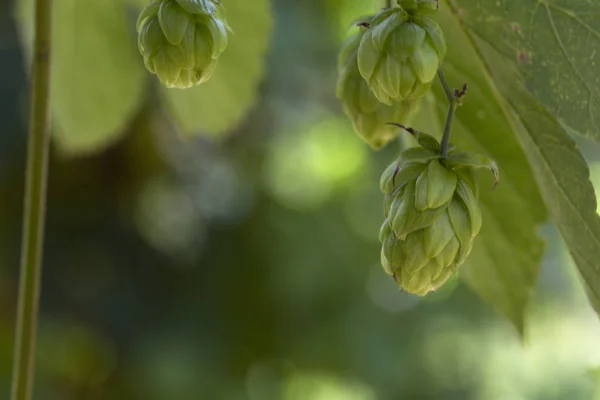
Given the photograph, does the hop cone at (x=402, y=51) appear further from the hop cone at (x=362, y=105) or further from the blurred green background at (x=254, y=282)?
the blurred green background at (x=254, y=282)

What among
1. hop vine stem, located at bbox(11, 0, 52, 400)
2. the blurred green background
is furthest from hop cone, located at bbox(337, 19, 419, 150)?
the blurred green background

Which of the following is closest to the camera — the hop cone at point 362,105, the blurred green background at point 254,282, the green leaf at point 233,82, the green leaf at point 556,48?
the green leaf at point 556,48

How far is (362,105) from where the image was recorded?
0.51 m

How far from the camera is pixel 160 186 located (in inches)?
73.6

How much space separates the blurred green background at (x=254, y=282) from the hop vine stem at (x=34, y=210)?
4.01ft

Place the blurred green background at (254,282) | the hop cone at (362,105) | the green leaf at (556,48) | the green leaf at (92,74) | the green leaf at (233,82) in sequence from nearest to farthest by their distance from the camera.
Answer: the green leaf at (556,48)
the hop cone at (362,105)
the green leaf at (233,82)
the green leaf at (92,74)
the blurred green background at (254,282)

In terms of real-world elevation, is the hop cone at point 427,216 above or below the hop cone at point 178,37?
below

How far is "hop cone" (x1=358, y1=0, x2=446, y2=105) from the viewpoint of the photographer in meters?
0.42

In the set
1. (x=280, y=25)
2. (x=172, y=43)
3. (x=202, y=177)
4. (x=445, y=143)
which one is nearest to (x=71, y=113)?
(x=172, y=43)

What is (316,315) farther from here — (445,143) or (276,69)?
(445,143)

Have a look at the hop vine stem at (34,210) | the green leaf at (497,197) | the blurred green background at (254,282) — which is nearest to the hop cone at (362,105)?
the green leaf at (497,197)

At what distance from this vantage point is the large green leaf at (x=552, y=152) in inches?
15.8

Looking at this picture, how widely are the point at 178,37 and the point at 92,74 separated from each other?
42 centimetres

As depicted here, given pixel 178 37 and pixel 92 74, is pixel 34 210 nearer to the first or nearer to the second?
pixel 178 37
